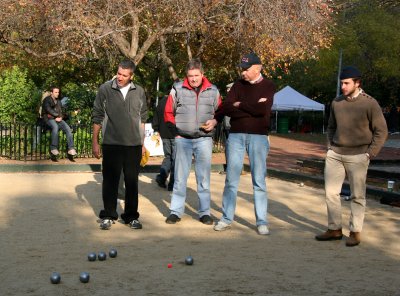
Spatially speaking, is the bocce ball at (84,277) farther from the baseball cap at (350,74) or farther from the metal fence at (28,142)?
the metal fence at (28,142)

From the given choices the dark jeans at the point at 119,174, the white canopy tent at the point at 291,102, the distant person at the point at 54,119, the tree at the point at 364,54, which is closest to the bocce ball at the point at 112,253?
the dark jeans at the point at 119,174

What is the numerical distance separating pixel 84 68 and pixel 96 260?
81.0 ft

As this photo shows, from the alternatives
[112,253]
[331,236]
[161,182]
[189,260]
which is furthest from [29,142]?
[189,260]

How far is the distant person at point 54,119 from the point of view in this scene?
16875mm

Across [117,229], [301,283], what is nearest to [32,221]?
[117,229]

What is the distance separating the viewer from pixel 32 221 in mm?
9023

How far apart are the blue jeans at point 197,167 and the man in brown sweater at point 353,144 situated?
1.56 metres

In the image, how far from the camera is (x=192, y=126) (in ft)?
28.4

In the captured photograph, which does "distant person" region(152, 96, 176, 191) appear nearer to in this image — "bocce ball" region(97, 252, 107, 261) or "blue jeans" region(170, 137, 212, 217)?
"blue jeans" region(170, 137, 212, 217)

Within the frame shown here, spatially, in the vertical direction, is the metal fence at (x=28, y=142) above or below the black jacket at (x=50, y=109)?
below

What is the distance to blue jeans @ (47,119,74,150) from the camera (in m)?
16.9

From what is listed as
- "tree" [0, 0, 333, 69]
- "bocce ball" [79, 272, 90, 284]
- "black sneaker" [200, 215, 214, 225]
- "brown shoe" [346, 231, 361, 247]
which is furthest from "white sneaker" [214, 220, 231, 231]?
"tree" [0, 0, 333, 69]

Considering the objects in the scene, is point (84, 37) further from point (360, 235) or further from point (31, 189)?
point (360, 235)

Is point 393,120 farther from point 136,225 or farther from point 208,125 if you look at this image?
point 136,225
